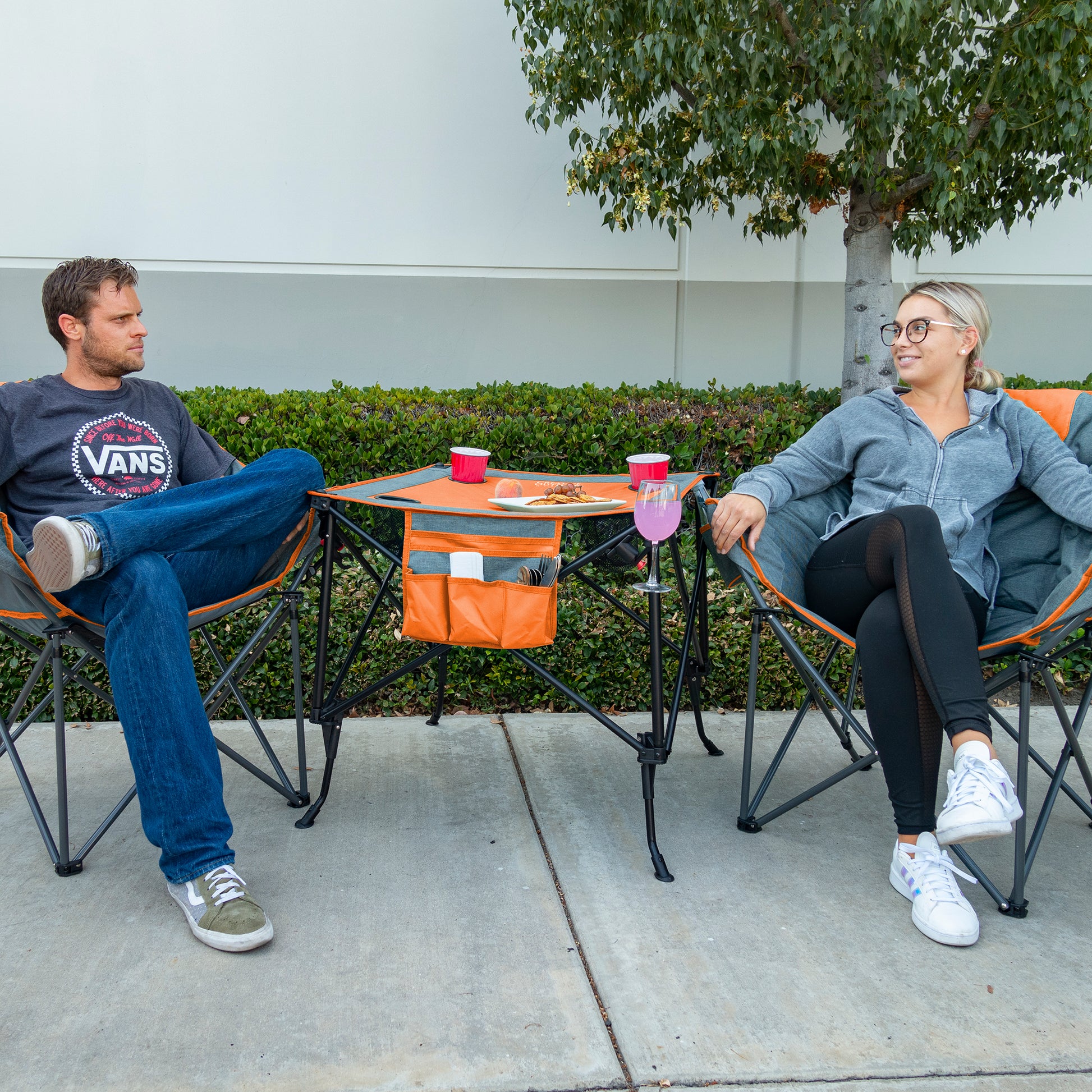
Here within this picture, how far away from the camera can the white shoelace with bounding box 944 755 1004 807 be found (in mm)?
1771

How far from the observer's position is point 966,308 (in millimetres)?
2391

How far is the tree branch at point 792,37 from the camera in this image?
3.03 meters

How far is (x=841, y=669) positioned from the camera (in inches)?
127

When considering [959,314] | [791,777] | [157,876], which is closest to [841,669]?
[791,777]

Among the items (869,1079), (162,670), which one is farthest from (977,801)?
(162,670)

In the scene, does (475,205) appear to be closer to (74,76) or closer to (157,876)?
(74,76)

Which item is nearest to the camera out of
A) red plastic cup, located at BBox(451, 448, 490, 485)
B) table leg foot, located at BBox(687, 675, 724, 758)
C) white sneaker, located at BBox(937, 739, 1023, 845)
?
white sneaker, located at BBox(937, 739, 1023, 845)

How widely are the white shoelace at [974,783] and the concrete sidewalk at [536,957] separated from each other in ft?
1.06

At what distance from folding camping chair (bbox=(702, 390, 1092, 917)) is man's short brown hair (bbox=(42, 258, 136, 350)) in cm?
159

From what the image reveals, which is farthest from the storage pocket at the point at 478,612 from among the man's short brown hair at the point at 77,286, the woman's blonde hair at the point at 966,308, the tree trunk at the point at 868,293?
the tree trunk at the point at 868,293

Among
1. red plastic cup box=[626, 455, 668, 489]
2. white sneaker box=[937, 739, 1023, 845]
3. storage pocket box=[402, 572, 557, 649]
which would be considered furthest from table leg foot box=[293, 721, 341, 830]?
white sneaker box=[937, 739, 1023, 845]

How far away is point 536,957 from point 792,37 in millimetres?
2941

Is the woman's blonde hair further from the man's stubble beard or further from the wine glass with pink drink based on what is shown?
the man's stubble beard

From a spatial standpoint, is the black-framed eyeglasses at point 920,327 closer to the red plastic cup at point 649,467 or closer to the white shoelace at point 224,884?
the red plastic cup at point 649,467
